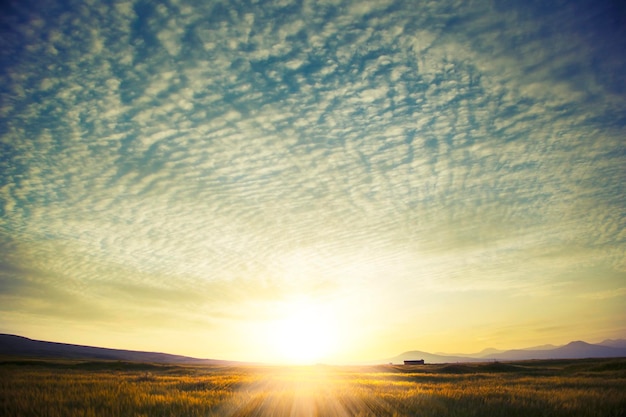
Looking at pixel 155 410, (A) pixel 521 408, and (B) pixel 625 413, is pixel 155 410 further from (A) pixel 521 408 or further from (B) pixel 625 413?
(B) pixel 625 413

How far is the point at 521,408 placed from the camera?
1163cm

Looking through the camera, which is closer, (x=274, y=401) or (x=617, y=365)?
(x=274, y=401)

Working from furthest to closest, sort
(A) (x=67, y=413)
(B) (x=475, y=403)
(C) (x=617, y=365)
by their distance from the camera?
1. (C) (x=617, y=365)
2. (B) (x=475, y=403)
3. (A) (x=67, y=413)

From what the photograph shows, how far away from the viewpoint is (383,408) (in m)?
11.7

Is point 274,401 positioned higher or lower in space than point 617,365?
higher

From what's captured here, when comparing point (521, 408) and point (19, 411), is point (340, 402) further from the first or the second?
point (19, 411)

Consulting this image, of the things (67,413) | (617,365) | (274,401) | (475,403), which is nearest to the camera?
(67,413)

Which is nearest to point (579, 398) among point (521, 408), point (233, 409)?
point (521, 408)

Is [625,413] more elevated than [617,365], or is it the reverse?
[625,413]

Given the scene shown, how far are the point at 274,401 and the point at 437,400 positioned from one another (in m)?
6.42

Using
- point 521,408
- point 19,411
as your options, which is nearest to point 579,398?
point 521,408

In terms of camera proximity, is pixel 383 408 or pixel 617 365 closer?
pixel 383 408

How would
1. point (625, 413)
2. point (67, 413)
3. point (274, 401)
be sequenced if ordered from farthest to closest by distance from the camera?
point (274, 401) < point (625, 413) < point (67, 413)

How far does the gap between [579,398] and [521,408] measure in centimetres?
420
